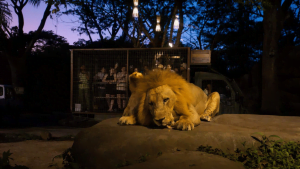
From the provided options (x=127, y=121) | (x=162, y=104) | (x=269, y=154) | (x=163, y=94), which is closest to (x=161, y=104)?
(x=162, y=104)

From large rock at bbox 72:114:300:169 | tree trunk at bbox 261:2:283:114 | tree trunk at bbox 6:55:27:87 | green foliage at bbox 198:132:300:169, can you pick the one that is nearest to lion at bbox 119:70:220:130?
large rock at bbox 72:114:300:169

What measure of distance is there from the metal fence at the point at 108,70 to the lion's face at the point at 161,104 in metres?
5.57

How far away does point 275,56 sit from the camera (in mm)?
12305

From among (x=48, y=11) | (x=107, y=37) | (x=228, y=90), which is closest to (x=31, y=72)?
(x=48, y=11)

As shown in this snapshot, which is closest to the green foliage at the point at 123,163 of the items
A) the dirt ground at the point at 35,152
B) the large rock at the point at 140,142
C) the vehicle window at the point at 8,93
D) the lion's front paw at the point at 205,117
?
the large rock at the point at 140,142

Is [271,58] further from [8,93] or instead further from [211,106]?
[8,93]

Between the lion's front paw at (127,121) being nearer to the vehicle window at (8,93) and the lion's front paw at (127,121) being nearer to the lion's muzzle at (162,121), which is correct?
the lion's muzzle at (162,121)

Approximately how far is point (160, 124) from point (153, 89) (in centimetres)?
55

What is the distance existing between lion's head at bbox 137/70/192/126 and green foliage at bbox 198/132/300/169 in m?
0.74

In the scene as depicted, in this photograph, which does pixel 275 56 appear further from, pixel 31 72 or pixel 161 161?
pixel 31 72

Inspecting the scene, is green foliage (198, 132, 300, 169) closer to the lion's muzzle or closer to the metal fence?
the lion's muzzle

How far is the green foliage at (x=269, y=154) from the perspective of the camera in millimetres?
3035

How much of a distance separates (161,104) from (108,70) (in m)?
6.63

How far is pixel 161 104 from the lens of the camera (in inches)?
144
